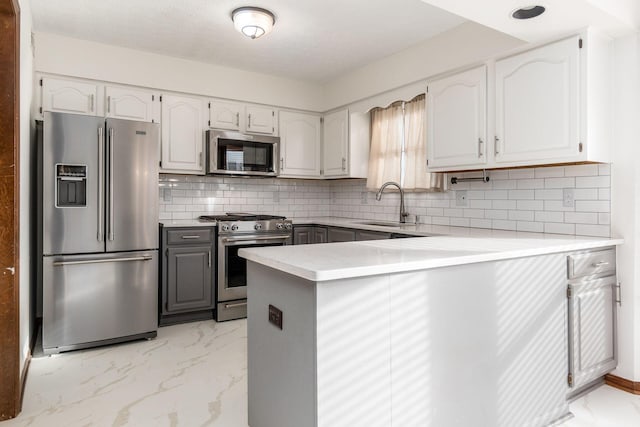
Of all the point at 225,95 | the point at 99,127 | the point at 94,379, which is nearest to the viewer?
the point at 94,379

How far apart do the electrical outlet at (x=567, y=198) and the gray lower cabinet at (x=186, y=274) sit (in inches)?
112

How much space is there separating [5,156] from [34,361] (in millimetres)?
1571

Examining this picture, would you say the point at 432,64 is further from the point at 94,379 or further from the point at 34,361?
the point at 34,361

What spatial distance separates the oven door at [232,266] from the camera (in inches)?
148

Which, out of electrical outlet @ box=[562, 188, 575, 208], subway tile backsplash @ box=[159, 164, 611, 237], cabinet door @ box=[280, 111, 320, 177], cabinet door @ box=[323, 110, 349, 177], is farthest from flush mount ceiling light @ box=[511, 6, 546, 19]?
cabinet door @ box=[280, 111, 320, 177]

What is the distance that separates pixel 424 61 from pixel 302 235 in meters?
2.06

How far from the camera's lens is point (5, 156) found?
207 cm

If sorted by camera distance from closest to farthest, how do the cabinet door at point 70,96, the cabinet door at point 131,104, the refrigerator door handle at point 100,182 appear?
the refrigerator door handle at point 100,182 < the cabinet door at point 70,96 < the cabinet door at point 131,104

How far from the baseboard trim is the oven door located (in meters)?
2.84

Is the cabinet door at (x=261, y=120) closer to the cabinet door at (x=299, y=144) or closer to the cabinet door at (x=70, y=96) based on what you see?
the cabinet door at (x=299, y=144)

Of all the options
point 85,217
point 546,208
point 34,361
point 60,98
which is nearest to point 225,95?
point 60,98

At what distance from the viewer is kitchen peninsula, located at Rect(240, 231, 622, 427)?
142cm

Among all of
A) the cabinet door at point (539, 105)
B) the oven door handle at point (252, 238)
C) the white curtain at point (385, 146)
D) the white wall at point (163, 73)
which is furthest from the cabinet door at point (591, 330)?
the white wall at point (163, 73)

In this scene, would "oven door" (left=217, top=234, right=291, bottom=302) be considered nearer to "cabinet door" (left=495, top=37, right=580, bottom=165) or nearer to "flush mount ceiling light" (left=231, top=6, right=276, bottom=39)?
"flush mount ceiling light" (left=231, top=6, right=276, bottom=39)
